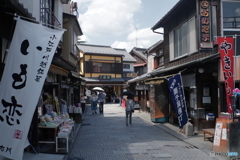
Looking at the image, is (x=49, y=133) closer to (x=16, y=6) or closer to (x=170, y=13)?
(x=16, y=6)

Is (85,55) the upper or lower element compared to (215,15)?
upper

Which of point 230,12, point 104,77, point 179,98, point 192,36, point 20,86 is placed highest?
point 230,12

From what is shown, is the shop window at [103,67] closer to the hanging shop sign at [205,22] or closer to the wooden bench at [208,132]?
the hanging shop sign at [205,22]

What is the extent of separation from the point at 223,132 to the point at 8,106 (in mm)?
6761

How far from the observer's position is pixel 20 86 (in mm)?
5109

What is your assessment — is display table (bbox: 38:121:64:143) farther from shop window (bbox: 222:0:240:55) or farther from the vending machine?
shop window (bbox: 222:0:240:55)

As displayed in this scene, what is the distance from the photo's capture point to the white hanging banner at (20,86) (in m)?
5.01

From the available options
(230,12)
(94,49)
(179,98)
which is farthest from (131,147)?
(94,49)

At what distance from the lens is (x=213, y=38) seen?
1071cm

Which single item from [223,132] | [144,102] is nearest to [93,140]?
[223,132]

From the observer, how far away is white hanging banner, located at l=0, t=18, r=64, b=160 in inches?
197

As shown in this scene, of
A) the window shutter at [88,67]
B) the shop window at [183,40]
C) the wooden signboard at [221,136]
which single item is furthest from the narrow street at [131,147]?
the window shutter at [88,67]

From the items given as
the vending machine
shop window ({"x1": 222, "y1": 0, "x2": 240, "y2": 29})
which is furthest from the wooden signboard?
the vending machine

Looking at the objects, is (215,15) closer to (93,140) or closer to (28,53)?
(93,140)
